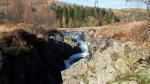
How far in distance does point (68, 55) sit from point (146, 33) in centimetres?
3752

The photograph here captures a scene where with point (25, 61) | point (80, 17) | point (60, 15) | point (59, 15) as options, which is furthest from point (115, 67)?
point (80, 17)

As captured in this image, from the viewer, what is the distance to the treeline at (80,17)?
130 metres

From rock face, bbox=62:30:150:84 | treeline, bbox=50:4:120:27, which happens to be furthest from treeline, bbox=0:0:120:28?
rock face, bbox=62:30:150:84

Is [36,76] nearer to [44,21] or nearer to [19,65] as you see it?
[19,65]

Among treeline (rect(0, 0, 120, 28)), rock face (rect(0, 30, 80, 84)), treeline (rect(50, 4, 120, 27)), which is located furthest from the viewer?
treeline (rect(50, 4, 120, 27))

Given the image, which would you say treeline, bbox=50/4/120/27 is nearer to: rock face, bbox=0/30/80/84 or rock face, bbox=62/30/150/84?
rock face, bbox=0/30/80/84

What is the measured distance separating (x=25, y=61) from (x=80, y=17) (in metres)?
106

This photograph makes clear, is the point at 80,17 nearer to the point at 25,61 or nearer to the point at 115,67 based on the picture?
the point at 25,61

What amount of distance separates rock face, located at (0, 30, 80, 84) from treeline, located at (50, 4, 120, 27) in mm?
85885

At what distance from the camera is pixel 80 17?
446 ft

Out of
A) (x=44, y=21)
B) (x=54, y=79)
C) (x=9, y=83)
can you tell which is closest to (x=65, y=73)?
(x=9, y=83)

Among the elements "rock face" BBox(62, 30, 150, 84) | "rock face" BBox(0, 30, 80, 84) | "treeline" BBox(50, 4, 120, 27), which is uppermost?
"rock face" BBox(62, 30, 150, 84)

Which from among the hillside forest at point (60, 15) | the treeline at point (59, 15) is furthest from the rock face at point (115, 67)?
the treeline at point (59, 15)

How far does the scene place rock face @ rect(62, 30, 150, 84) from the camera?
12211mm
